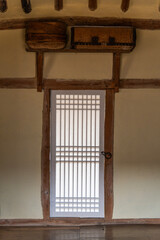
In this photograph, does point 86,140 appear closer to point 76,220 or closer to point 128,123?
point 128,123

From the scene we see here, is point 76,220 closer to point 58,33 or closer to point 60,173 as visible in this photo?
point 60,173

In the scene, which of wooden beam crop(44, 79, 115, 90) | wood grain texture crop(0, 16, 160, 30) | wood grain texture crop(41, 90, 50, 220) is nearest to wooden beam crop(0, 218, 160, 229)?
wood grain texture crop(41, 90, 50, 220)

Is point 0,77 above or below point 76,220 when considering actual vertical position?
above

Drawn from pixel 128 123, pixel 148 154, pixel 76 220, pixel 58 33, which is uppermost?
pixel 58 33

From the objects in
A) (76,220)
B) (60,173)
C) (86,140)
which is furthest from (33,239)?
(86,140)

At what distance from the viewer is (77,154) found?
3.58 meters

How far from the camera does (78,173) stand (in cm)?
360

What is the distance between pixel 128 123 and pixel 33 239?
2124mm

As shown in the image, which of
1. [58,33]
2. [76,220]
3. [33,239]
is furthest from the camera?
[76,220]

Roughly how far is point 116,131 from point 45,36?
5.74 ft

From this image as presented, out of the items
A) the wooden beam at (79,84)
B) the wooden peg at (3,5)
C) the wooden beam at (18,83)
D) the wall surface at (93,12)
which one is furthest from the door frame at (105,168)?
the wooden peg at (3,5)

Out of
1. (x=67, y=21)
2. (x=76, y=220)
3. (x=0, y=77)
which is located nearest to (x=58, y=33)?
(x=67, y=21)

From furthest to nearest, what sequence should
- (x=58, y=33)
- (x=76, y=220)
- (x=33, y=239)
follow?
(x=76, y=220) < (x=58, y=33) < (x=33, y=239)

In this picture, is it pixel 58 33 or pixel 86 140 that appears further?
pixel 86 140
